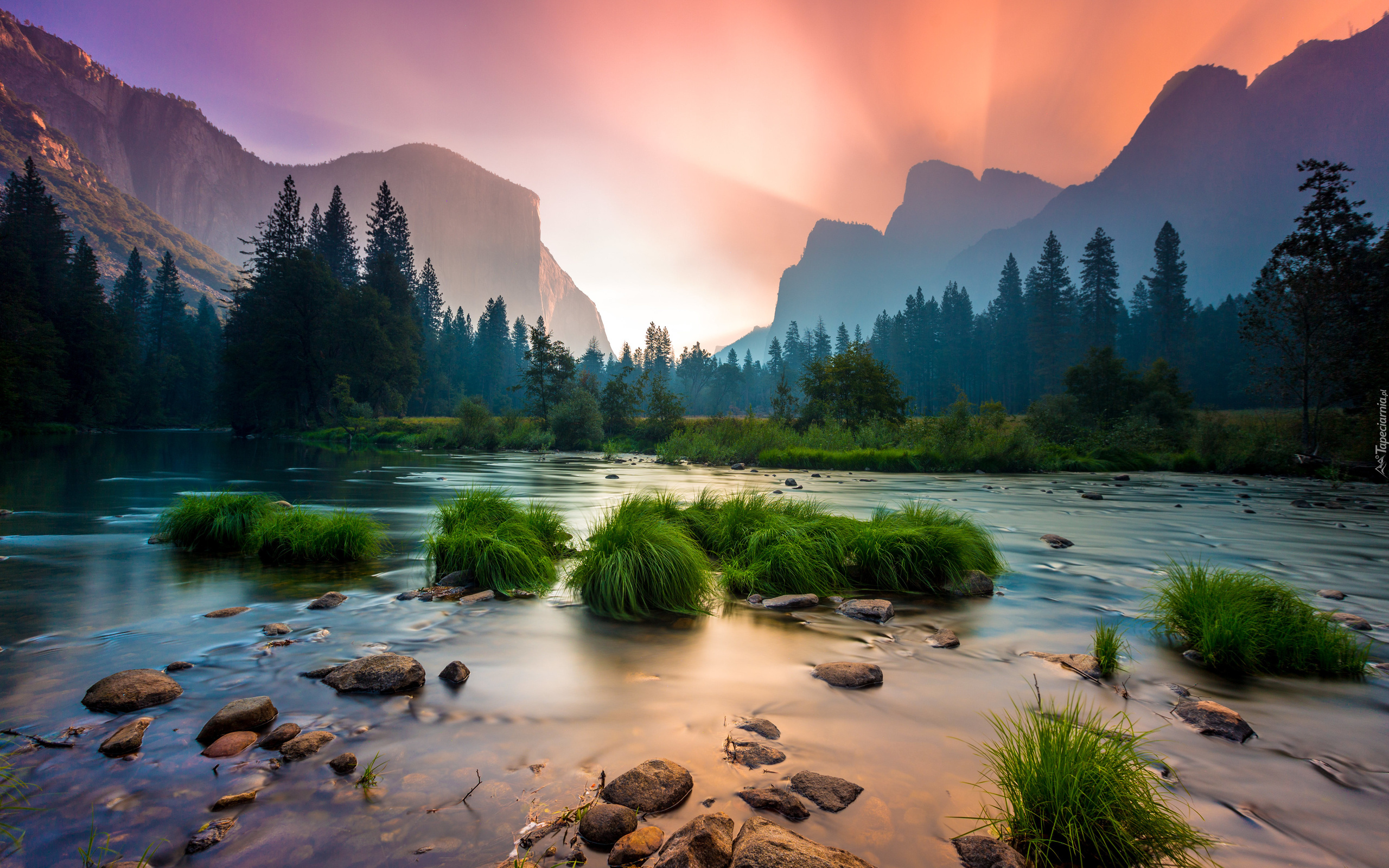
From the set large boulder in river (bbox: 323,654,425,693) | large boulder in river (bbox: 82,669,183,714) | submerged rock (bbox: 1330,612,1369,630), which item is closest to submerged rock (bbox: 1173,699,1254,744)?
submerged rock (bbox: 1330,612,1369,630)

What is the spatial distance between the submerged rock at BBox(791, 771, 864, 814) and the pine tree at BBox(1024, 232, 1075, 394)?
86.1 m

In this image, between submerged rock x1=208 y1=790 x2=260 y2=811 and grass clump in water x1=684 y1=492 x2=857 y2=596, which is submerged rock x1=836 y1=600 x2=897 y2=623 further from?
submerged rock x1=208 y1=790 x2=260 y2=811

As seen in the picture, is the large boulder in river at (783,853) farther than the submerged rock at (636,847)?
No

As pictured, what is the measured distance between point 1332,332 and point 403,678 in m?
34.8

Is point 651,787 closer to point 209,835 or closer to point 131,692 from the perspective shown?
point 209,835

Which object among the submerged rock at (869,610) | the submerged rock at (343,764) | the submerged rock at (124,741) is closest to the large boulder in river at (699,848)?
the submerged rock at (343,764)

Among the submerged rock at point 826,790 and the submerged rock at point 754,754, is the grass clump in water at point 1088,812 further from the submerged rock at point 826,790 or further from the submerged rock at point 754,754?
the submerged rock at point 754,754

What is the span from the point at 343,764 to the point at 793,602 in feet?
16.1

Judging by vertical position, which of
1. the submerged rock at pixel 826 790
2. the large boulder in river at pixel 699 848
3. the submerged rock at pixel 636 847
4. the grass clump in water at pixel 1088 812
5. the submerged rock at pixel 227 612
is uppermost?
the grass clump in water at pixel 1088 812

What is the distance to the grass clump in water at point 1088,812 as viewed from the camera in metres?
2.36

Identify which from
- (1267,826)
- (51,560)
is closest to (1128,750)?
(1267,826)

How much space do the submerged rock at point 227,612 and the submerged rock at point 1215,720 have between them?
893cm

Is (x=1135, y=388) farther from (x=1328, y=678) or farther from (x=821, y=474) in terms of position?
(x=1328, y=678)

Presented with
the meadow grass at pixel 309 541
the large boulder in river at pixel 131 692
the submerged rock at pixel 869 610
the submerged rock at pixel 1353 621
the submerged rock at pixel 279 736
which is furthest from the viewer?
the meadow grass at pixel 309 541
